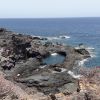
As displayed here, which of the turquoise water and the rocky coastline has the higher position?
the rocky coastline

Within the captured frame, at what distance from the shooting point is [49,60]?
3108 inches

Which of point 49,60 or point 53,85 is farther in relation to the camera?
point 49,60

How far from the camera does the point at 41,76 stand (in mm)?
53562

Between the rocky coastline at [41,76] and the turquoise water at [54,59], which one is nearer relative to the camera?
the rocky coastline at [41,76]

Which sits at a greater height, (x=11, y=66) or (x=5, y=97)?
(x=5, y=97)

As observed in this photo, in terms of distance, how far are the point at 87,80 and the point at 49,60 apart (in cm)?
4676

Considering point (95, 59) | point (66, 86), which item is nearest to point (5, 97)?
point (66, 86)

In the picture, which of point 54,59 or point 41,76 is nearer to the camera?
point 41,76

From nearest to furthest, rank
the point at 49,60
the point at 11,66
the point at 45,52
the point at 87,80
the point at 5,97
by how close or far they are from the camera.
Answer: the point at 5,97
the point at 87,80
the point at 11,66
the point at 49,60
the point at 45,52

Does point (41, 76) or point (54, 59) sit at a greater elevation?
point (41, 76)

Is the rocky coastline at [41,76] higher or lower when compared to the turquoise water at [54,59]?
higher

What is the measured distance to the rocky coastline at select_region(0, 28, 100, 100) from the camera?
28.8m

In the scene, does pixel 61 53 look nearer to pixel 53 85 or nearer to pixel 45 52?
pixel 45 52

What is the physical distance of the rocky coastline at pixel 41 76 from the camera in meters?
28.8
